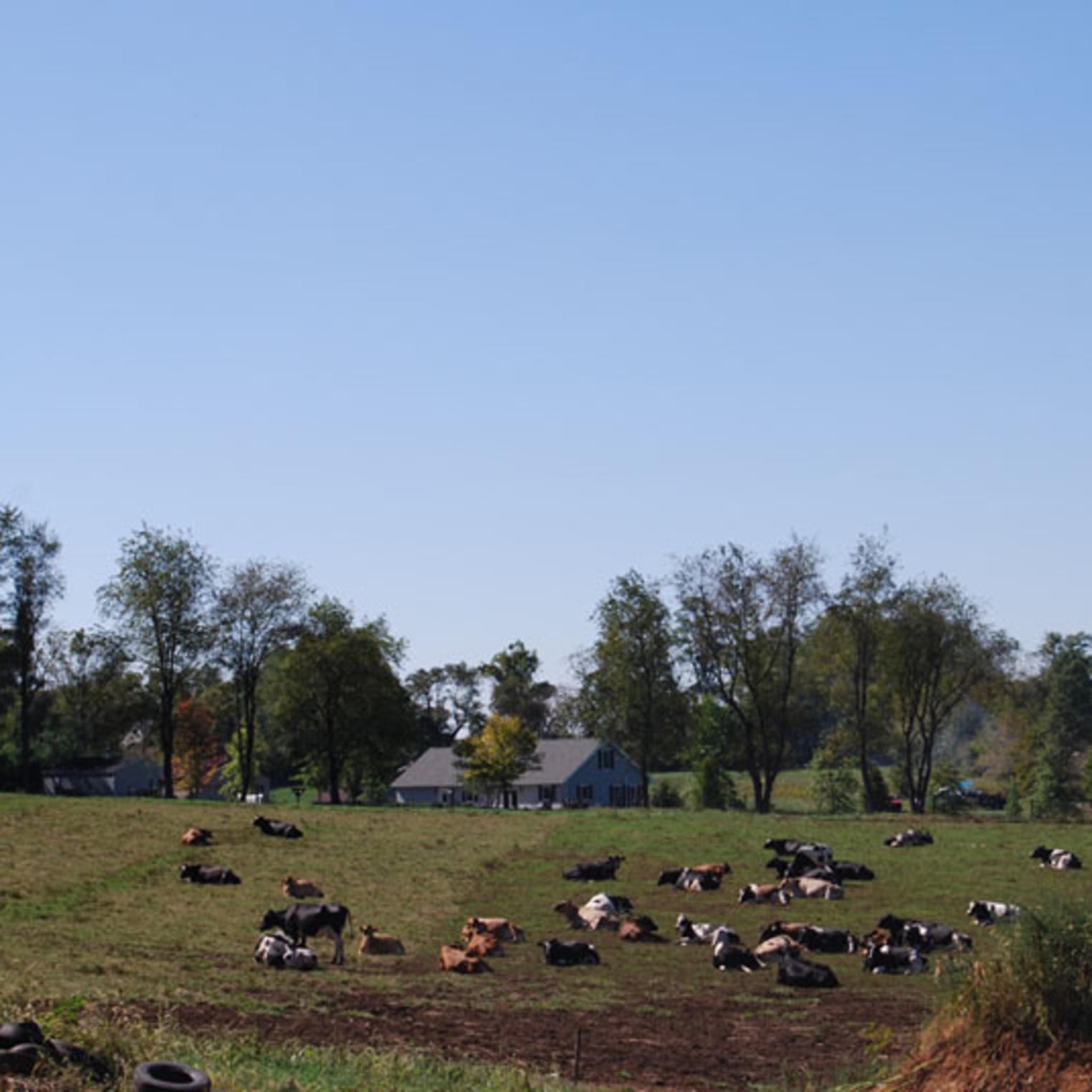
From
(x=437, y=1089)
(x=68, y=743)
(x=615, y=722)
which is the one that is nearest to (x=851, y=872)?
(x=437, y=1089)

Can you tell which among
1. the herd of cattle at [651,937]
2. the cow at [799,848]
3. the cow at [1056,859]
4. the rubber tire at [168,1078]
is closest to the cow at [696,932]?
the herd of cattle at [651,937]

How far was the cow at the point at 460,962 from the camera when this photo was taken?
23906mm

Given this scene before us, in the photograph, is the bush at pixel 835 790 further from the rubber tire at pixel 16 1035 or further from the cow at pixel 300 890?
the rubber tire at pixel 16 1035

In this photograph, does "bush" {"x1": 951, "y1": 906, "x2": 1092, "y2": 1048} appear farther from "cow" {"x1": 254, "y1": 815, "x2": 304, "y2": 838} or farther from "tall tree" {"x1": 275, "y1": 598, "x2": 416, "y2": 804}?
"tall tree" {"x1": 275, "y1": 598, "x2": 416, "y2": 804}

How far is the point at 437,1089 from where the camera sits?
1380 cm

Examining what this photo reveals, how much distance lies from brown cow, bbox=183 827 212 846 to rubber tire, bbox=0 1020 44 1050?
30.9 meters

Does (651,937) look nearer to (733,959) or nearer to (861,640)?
→ (733,959)

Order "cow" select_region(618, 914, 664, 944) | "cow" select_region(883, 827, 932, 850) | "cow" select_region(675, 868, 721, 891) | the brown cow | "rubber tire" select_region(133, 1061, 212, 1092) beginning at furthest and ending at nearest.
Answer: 1. "cow" select_region(883, 827, 932, 850)
2. the brown cow
3. "cow" select_region(675, 868, 721, 891)
4. "cow" select_region(618, 914, 664, 944)
5. "rubber tire" select_region(133, 1061, 212, 1092)

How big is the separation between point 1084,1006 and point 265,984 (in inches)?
475

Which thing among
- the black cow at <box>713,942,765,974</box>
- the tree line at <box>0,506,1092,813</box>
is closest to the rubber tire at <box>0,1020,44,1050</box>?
the black cow at <box>713,942,765,974</box>

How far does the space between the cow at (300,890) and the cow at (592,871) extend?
8.12 m

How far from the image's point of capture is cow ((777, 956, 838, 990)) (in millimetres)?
23250

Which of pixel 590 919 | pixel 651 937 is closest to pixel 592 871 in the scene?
pixel 590 919

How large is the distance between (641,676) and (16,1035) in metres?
78.1
